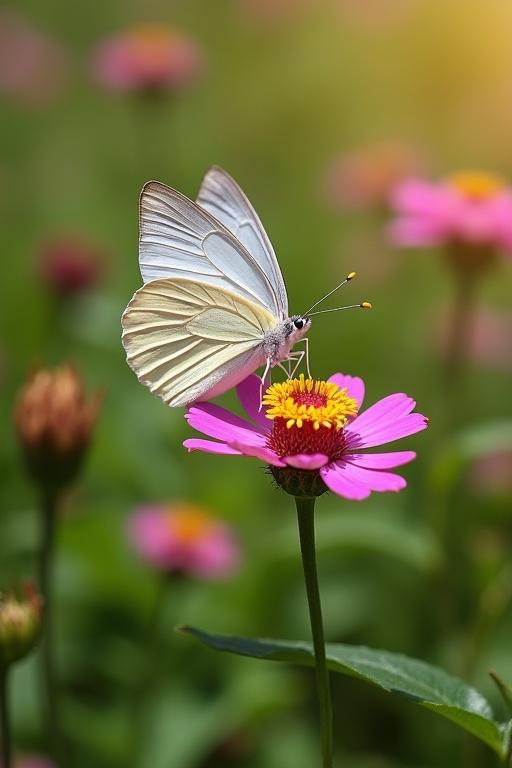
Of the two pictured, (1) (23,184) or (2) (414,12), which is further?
(2) (414,12)

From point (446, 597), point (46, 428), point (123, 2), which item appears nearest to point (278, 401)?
point (46, 428)

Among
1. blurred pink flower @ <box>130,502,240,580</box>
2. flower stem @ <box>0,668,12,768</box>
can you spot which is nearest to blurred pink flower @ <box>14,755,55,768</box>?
blurred pink flower @ <box>130,502,240,580</box>

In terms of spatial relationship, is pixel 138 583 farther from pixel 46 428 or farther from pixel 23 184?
pixel 23 184

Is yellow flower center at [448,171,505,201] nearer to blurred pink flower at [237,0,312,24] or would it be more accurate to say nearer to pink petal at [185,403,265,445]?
pink petal at [185,403,265,445]

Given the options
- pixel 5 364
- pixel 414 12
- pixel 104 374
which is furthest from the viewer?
pixel 414 12

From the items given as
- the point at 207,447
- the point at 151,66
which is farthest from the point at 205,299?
the point at 151,66

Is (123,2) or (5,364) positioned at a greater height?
(123,2)

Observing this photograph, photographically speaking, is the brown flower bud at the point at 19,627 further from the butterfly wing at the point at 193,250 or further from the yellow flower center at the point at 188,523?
the yellow flower center at the point at 188,523
